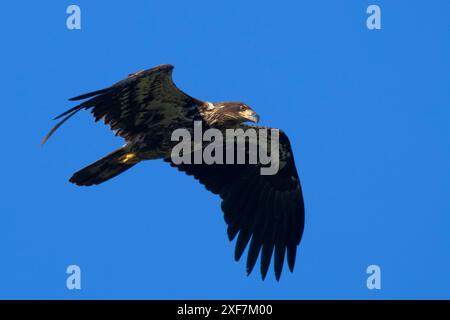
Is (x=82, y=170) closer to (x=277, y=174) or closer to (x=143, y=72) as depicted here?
(x=143, y=72)

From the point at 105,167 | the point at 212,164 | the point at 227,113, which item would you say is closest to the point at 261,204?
the point at 212,164

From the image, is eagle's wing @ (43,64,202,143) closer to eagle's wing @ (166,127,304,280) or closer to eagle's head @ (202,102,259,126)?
eagle's head @ (202,102,259,126)

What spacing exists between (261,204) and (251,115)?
297cm

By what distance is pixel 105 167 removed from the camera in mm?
18688

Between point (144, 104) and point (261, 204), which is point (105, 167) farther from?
point (261, 204)

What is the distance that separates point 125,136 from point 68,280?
3939mm

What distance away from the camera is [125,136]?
18469mm

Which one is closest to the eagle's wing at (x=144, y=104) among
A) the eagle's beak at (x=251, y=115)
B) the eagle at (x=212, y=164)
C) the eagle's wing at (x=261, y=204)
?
the eagle at (x=212, y=164)

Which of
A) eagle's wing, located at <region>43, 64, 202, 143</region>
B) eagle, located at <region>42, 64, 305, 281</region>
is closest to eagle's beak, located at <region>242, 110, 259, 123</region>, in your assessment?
eagle, located at <region>42, 64, 305, 281</region>

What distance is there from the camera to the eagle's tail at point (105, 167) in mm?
18578

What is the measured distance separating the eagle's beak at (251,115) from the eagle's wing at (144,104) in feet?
2.83

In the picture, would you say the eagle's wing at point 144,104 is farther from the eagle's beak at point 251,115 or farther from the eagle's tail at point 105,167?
the eagle's beak at point 251,115
